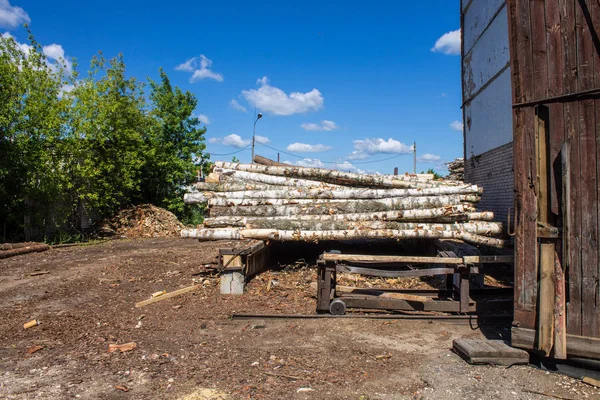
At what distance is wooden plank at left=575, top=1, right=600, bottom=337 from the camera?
417cm

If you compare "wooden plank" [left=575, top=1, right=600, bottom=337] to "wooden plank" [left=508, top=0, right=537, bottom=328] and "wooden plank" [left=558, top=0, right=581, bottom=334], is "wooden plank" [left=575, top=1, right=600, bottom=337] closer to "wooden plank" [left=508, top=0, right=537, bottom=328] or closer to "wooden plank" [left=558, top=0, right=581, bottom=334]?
"wooden plank" [left=558, top=0, right=581, bottom=334]

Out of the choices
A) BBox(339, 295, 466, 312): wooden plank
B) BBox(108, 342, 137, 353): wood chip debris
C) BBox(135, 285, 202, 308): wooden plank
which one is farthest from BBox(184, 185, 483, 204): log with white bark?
BBox(108, 342, 137, 353): wood chip debris

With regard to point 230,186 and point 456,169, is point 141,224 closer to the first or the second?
point 230,186

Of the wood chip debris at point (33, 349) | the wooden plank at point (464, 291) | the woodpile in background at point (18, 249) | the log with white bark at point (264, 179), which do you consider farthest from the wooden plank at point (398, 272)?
the woodpile in background at point (18, 249)

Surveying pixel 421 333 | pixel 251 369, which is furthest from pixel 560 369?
pixel 251 369

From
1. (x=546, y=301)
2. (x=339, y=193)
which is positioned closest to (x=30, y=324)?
(x=339, y=193)

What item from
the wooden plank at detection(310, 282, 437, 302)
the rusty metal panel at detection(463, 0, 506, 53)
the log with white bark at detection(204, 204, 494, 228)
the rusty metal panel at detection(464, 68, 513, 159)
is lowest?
the wooden plank at detection(310, 282, 437, 302)

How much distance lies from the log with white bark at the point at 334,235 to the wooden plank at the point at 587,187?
264cm

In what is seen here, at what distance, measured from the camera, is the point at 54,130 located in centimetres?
1523

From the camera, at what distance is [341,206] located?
305 inches

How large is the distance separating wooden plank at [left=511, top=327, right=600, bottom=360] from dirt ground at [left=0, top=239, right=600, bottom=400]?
0.27 m

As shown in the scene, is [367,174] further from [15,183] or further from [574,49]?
[15,183]

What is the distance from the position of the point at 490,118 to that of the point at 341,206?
6.85 metres

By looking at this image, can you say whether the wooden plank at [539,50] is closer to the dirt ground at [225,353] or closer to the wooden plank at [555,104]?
the wooden plank at [555,104]
